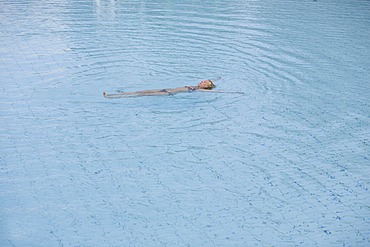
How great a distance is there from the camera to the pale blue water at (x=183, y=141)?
12.5 feet

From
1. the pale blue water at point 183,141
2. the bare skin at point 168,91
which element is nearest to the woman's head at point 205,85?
the bare skin at point 168,91

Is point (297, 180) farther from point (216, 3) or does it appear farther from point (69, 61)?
point (216, 3)

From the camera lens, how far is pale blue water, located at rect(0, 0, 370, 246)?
381cm

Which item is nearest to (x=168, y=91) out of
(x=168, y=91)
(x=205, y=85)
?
(x=168, y=91)

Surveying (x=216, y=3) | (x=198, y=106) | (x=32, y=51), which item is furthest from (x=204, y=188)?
(x=216, y=3)

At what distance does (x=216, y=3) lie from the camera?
47.8 ft

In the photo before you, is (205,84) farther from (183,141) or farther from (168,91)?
(183,141)

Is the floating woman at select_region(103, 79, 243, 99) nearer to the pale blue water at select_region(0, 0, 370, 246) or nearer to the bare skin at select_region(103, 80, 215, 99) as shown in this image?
the bare skin at select_region(103, 80, 215, 99)

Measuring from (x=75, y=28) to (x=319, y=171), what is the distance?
24.9 feet

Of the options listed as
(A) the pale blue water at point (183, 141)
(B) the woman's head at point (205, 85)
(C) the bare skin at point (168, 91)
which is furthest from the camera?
(B) the woman's head at point (205, 85)

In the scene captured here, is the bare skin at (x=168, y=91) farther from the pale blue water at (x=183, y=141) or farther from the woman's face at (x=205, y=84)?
the pale blue water at (x=183, y=141)

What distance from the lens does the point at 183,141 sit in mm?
5227

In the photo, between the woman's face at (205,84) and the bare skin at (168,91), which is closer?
the bare skin at (168,91)

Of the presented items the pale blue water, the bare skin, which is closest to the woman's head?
the bare skin
